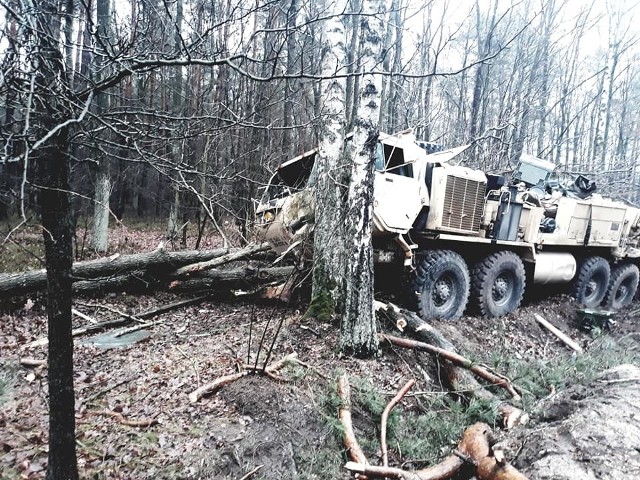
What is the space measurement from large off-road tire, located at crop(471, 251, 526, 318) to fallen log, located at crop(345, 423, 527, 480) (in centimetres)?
412

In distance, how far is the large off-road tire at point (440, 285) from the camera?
6680 mm

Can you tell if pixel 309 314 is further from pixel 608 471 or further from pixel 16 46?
pixel 16 46

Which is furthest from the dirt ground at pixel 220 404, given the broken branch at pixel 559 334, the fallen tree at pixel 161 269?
the broken branch at pixel 559 334

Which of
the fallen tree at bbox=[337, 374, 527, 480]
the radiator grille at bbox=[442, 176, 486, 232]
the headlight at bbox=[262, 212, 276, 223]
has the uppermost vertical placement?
the radiator grille at bbox=[442, 176, 486, 232]

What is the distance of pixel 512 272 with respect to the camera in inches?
314

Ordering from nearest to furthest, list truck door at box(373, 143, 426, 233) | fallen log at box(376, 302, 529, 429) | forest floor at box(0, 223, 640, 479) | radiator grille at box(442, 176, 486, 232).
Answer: forest floor at box(0, 223, 640, 479), fallen log at box(376, 302, 529, 429), truck door at box(373, 143, 426, 233), radiator grille at box(442, 176, 486, 232)

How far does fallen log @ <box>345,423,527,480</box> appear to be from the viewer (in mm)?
3023

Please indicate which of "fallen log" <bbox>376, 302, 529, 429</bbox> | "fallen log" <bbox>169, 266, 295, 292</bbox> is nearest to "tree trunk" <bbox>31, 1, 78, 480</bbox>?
"fallen log" <bbox>376, 302, 529, 429</bbox>

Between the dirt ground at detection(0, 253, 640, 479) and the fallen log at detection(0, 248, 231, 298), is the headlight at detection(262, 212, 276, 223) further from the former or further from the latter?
the dirt ground at detection(0, 253, 640, 479)

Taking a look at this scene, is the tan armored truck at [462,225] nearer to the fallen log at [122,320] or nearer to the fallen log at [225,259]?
the fallen log at [225,259]

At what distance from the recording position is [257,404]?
3.99 meters

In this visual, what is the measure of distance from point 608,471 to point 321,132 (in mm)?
4675

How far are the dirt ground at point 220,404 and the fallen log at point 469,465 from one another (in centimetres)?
16

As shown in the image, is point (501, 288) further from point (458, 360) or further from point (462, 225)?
point (458, 360)
